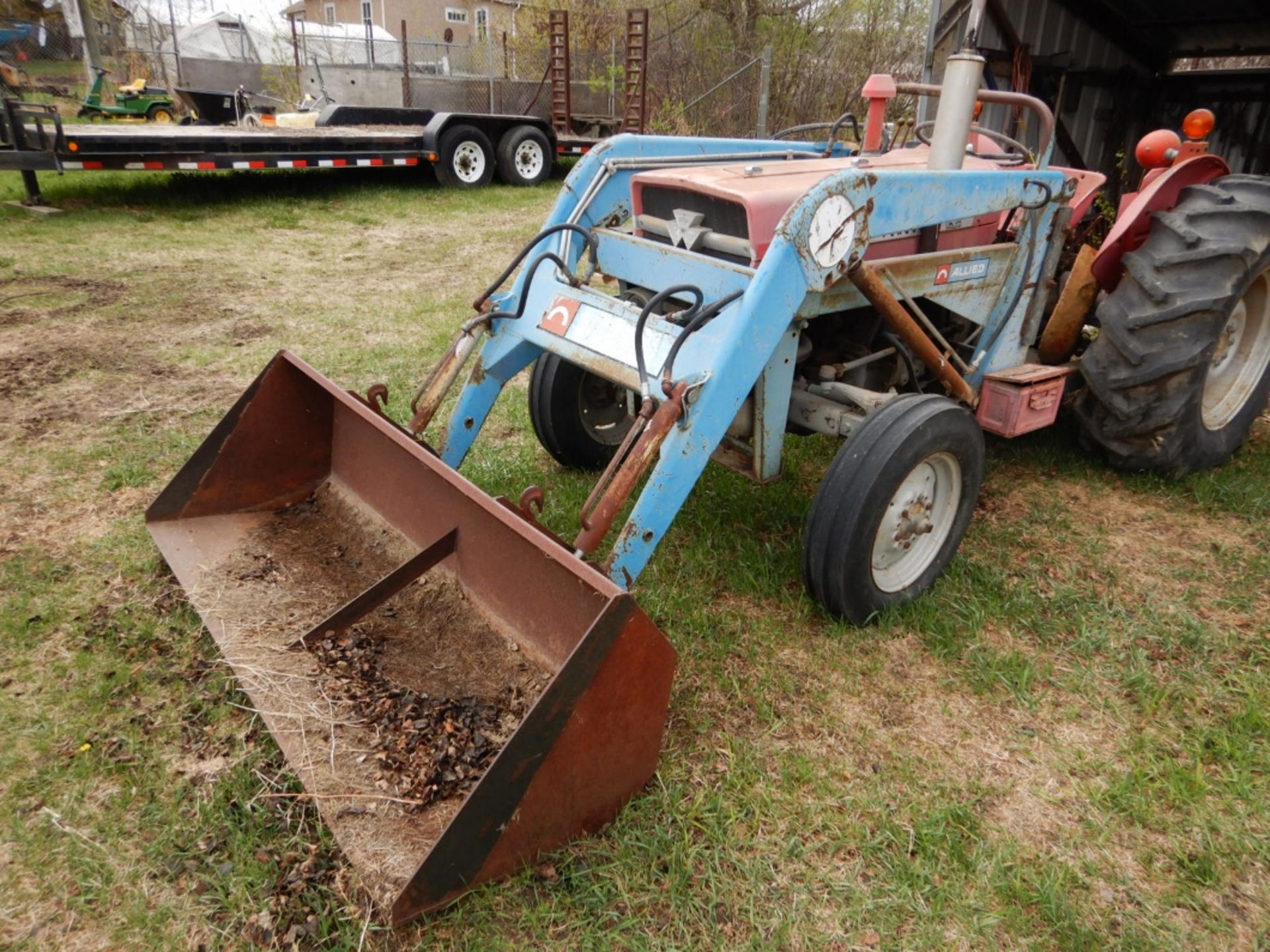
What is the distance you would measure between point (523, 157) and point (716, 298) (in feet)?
33.5

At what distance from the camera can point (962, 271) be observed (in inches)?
125

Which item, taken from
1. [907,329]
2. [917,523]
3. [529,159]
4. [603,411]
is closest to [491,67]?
[529,159]

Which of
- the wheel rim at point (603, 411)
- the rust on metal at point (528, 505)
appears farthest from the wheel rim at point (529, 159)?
the rust on metal at point (528, 505)

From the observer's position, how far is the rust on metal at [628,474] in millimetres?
2352

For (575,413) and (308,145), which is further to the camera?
(308,145)

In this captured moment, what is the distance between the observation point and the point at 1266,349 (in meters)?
4.04

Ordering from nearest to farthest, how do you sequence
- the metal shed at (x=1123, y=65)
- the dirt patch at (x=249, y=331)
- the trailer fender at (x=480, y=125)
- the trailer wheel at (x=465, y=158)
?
the dirt patch at (x=249, y=331), the metal shed at (x=1123, y=65), the trailer fender at (x=480, y=125), the trailer wheel at (x=465, y=158)

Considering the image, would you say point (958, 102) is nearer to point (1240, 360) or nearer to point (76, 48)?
point (1240, 360)

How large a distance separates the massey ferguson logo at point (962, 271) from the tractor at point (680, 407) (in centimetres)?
1

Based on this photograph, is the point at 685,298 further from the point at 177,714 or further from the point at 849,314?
the point at 177,714

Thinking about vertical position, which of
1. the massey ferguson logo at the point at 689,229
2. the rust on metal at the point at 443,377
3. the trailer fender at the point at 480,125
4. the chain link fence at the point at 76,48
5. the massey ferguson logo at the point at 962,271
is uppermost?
the chain link fence at the point at 76,48

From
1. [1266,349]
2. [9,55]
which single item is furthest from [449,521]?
[9,55]

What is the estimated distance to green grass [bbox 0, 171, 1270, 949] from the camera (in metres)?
2.02

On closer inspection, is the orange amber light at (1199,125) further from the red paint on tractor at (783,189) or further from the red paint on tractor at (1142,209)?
the red paint on tractor at (783,189)
